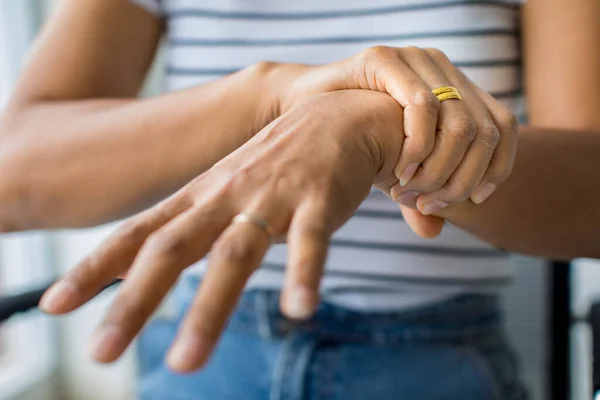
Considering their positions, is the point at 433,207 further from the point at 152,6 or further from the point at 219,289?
the point at 152,6

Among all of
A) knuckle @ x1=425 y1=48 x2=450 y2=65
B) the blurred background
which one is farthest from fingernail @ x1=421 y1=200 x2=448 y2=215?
the blurred background

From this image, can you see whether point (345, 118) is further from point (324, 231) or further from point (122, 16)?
point (122, 16)

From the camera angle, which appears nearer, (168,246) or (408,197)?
(168,246)

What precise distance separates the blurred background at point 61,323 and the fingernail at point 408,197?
904 mm

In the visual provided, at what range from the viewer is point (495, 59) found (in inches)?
27.5

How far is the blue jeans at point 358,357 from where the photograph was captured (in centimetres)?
69

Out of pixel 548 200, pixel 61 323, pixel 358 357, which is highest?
pixel 548 200

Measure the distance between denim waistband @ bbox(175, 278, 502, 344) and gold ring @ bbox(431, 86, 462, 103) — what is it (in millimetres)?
368

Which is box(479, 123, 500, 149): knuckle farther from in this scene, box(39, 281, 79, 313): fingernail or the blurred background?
the blurred background

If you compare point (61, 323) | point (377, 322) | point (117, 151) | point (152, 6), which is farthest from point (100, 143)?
point (61, 323)

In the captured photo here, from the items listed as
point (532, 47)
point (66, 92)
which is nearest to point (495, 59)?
point (532, 47)

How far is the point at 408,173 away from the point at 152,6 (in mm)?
503

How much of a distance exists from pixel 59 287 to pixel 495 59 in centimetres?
59

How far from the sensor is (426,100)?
40 centimetres
